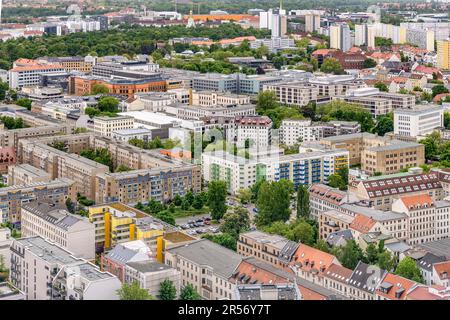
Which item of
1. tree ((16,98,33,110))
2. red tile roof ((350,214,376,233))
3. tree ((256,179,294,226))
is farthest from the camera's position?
tree ((16,98,33,110))

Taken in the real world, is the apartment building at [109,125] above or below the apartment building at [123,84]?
below

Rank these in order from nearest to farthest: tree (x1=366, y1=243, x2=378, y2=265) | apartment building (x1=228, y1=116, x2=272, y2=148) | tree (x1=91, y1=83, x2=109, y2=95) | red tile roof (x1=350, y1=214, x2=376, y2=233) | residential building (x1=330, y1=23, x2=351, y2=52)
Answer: tree (x1=366, y1=243, x2=378, y2=265), red tile roof (x1=350, y1=214, x2=376, y2=233), apartment building (x1=228, y1=116, x2=272, y2=148), tree (x1=91, y1=83, x2=109, y2=95), residential building (x1=330, y1=23, x2=351, y2=52)

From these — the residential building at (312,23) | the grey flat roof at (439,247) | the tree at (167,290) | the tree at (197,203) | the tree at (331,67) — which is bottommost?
the grey flat roof at (439,247)

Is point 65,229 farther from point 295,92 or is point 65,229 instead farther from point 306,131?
point 295,92

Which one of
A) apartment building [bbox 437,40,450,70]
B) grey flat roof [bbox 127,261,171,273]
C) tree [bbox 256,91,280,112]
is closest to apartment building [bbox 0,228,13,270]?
grey flat roof [bbox 127,261,171,273]

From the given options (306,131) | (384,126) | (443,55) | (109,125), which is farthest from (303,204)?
(443,55)

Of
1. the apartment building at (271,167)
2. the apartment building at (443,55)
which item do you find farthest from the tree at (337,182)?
the apartment building at (443,55)

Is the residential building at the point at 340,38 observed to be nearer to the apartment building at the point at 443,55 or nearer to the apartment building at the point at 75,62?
the apartment building at the point at 443,55

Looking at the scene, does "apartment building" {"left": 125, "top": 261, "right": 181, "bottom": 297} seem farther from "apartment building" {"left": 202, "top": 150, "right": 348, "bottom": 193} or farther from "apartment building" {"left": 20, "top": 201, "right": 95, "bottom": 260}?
"apartment building" {"left": 202, "top": 150, "right": 348, "bottom": 193}
